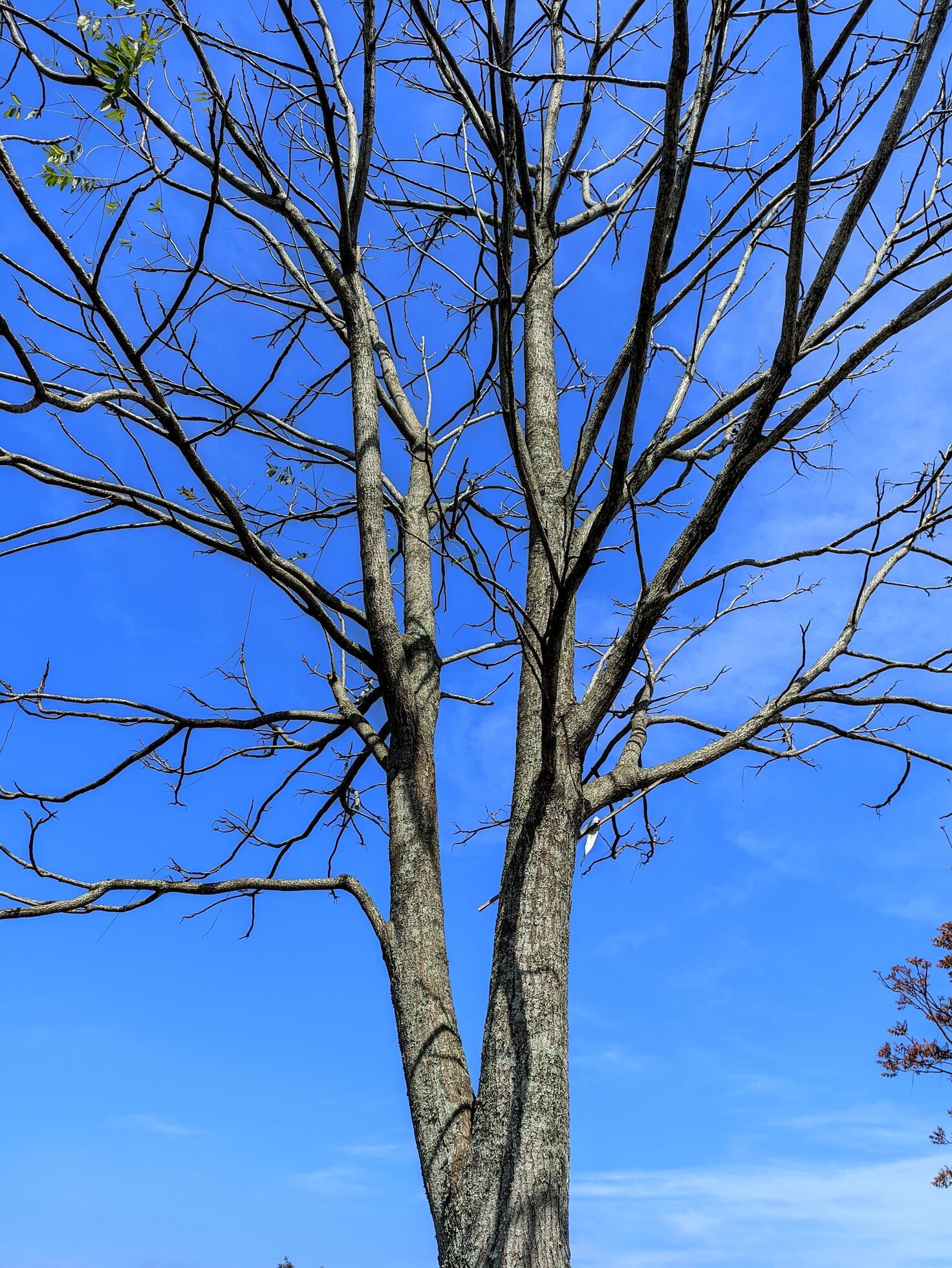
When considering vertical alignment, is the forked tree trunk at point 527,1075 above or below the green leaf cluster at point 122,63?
below

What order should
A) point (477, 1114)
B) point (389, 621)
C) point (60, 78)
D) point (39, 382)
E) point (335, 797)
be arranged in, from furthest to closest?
point (335, 797) < point (389, 621) < point (60, 78) < point (477, 1114) < point (39, 382)

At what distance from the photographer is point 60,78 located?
2.79 meters

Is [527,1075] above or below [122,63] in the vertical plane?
below

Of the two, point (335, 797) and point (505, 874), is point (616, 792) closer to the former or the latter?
point (505, 874)

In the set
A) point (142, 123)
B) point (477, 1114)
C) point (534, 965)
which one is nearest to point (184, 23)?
point (142, 123)

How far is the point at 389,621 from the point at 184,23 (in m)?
1.72

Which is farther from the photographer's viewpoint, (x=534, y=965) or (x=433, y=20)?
(x=433, y=20)

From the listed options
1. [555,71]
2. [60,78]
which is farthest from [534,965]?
[555,71]

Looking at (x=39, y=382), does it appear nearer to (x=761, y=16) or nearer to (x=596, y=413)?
(x=596, y=413)

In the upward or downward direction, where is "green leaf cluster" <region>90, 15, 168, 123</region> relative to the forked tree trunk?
upward

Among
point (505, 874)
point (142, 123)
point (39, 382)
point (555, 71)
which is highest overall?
point (555, 71)

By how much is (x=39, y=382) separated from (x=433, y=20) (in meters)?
2.07

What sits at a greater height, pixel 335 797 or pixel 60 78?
pixel 60 78

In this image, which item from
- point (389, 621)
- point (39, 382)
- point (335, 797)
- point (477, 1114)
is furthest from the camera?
point (335, 797)
